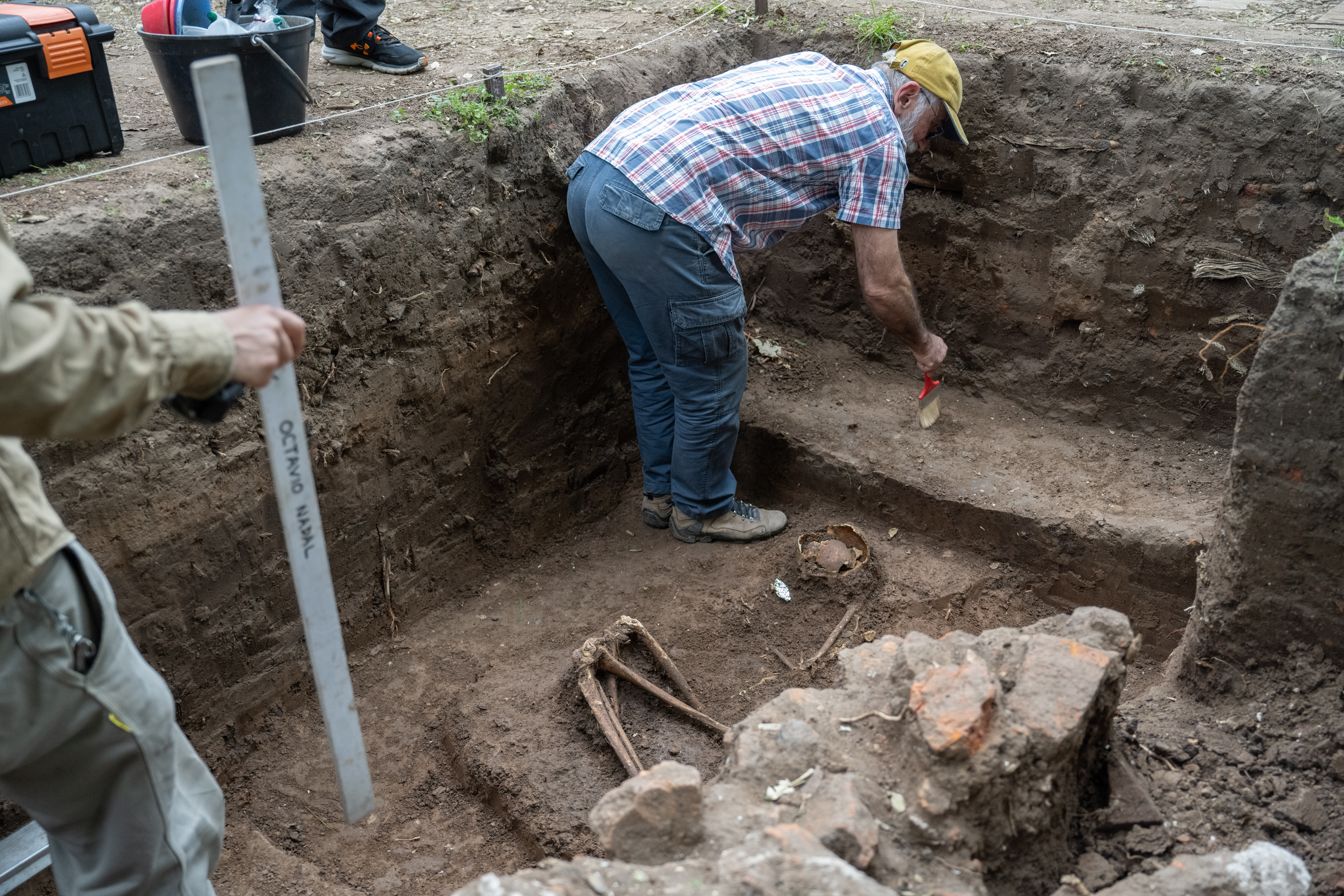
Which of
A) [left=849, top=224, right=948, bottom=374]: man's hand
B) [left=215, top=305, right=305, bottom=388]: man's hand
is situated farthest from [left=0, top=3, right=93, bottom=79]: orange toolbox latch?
[left=849, top=224, right=948, bottom=374]: man's hand

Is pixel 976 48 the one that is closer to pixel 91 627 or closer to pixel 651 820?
pixel 651 820

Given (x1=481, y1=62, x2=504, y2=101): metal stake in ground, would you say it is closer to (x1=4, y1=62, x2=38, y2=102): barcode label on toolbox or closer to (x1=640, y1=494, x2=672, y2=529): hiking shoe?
(x1=4, y1=62, x2=38, y2=102): barcode label on toolbox

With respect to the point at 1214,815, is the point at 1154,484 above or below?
below

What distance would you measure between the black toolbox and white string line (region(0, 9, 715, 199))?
0.13 meters

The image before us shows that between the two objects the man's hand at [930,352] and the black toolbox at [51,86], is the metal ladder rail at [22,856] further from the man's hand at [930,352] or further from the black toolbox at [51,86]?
the man's hand at [930,352]

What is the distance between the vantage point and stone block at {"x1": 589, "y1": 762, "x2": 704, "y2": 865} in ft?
5.59

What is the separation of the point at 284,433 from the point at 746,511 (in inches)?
96.7

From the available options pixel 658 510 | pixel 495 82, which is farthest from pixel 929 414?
pixel 495 82

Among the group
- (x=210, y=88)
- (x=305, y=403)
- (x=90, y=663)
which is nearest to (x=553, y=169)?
(x=305, y=403)

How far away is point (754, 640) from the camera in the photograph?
356 centimetres

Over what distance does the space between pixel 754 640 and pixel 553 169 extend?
6.27 ft

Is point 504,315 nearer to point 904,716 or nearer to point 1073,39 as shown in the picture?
point 904,716

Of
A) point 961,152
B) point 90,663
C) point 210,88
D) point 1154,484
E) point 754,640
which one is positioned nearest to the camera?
point 210,88

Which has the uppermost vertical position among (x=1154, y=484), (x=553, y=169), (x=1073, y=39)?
(x=1073, y=39)
